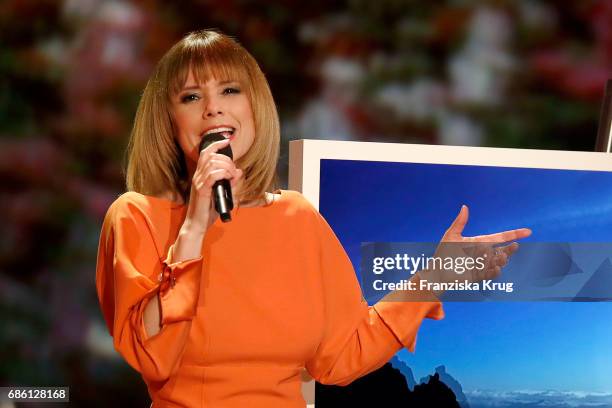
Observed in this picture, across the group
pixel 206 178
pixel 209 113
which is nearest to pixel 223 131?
pixel 209 113

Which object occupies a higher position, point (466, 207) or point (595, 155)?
point (595, 155)

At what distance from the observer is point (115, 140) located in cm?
252

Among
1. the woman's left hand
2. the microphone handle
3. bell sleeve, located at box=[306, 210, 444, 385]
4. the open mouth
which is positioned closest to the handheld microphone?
the microphone handle

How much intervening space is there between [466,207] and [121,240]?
0.54 metres

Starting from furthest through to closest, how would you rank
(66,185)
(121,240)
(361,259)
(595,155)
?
(66,185)
(595,155)
(361,259)
(121,240)

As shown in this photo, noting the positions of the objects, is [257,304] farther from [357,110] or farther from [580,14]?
[580,14]

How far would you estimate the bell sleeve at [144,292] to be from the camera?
105cm

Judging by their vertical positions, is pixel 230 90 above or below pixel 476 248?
above

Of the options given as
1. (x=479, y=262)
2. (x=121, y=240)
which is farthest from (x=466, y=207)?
(x=121, y=240)

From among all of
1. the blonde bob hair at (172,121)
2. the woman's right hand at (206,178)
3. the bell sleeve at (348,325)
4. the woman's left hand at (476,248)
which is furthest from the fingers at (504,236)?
the woman's right hand at (206,178)

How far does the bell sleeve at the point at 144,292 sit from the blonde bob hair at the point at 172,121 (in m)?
0.07

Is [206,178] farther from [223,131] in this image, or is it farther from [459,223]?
[459,223]

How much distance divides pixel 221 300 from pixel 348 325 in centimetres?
22

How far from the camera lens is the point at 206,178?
1.02 meters
